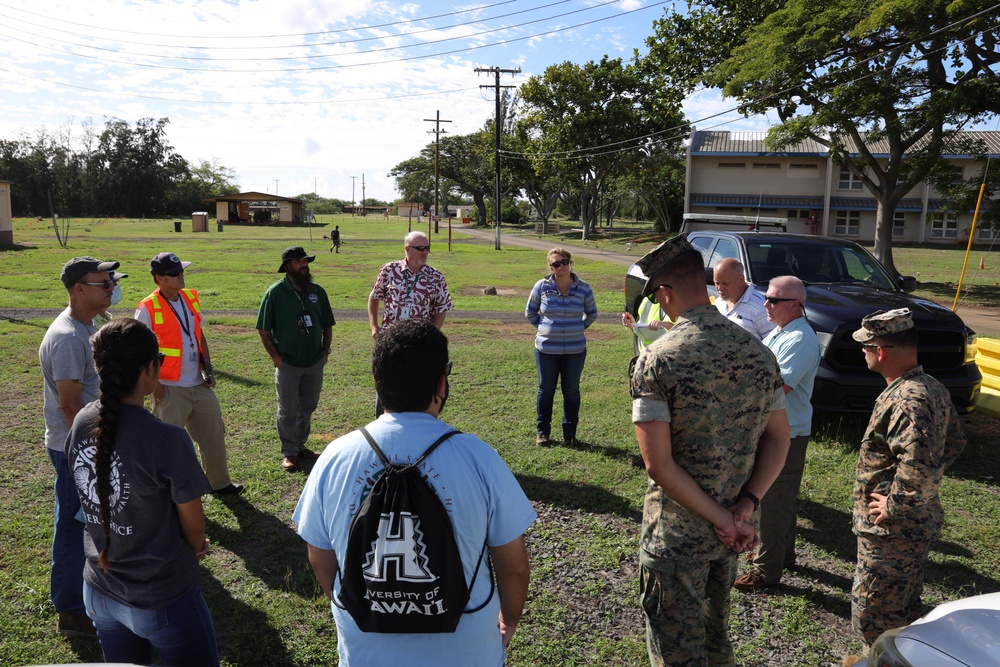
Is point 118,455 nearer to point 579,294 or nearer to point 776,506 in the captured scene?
point 776,506

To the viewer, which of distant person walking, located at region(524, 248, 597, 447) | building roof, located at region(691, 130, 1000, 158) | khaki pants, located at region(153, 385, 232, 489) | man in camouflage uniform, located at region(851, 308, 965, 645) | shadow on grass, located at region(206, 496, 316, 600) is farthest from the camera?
building roof, located at region(691, 130, 1000, 158)

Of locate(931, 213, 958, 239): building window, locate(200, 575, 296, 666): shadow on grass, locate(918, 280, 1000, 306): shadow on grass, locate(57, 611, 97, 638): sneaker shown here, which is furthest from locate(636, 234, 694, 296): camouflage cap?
locate(931, 213, 958, 239): building window

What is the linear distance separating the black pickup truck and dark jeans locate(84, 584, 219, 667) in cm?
432

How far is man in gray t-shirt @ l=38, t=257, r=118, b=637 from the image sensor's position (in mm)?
3605

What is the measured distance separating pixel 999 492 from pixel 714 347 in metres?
4.92

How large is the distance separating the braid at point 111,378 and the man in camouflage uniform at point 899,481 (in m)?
3.21

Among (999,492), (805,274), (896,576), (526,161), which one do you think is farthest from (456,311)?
(526,161)

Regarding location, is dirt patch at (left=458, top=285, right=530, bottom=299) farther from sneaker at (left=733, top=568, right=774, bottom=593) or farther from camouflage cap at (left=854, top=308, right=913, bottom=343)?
camouflage cap at (left=854, top=308, right=913, bottom=343)

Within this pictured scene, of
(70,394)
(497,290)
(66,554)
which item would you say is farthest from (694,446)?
(497,290)

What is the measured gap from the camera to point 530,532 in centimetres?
507

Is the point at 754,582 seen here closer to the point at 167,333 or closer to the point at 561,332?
the point at 561,332

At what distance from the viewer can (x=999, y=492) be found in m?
5.91

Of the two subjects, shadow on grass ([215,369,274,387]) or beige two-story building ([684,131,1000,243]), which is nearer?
shadow on grass ([215,369,274,387])

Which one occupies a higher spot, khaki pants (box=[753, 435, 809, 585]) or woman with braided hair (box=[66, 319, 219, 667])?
woman with braided hair (box=[66, 319, 219, 667])
